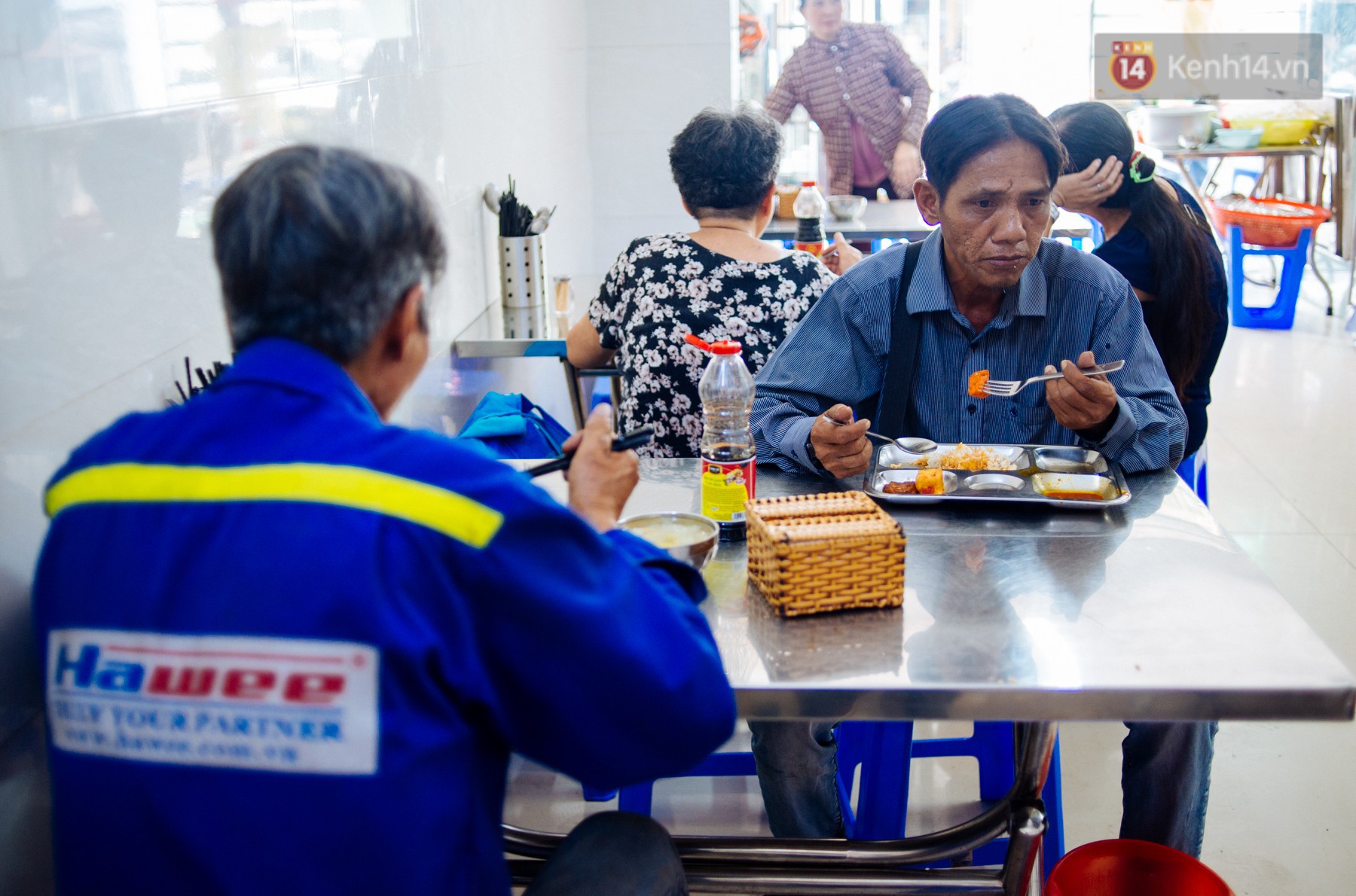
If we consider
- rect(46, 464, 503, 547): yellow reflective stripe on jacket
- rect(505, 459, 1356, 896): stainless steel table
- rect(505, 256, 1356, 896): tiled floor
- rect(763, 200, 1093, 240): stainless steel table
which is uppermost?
rect(763, 200, 1093, 240): stainless steel table

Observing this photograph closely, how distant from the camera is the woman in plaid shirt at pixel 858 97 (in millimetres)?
5535

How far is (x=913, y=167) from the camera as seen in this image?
549 cm

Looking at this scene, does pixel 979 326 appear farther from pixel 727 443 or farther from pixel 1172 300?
pixel 1172 300

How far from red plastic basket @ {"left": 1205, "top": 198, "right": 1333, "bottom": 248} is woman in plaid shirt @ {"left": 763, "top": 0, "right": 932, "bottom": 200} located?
5.74 ft

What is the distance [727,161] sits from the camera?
2.55 m

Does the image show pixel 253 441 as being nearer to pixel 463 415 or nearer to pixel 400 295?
pixel 400 295

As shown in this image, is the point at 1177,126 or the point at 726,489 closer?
the point at 726,489

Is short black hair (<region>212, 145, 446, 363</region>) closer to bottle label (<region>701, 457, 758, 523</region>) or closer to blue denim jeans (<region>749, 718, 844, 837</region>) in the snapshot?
bottle label (<region>701, 457, 758, 523</region>)

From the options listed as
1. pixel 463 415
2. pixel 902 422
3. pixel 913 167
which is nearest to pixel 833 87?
pixel 913 167

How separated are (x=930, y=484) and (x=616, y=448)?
558mm

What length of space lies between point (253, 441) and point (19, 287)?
0.56 m

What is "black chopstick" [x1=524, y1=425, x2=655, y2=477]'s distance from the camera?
132cm

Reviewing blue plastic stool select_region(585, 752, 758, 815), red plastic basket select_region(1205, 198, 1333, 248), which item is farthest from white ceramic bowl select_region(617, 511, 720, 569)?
red plastic basket select_region(1205, 198, 1333, 248)

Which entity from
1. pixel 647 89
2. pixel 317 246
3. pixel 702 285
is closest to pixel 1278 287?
pixel 647 89
